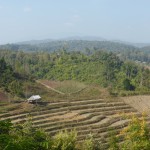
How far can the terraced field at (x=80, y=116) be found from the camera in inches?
808

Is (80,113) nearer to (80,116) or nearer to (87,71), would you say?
(80,116)

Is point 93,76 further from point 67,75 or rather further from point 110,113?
point 110,113

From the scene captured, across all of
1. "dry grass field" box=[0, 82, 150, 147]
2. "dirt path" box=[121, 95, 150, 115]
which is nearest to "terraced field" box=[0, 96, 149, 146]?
"dry grass field" box=[0, 82, 150, 147]

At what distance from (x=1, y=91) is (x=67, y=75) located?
24669 millimetres

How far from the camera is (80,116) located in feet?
76.1

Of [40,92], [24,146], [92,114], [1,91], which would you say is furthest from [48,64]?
[24,146]

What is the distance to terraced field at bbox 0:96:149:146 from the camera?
2053 centimetres

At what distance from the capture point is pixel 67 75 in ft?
167

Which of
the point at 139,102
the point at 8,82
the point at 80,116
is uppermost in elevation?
the point at 8,82

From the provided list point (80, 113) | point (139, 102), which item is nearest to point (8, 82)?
point (80, 113)

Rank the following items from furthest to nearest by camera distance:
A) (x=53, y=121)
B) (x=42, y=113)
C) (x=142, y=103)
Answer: (x=142, y=103)
(x=42, y=113)
(x=53, y=121)

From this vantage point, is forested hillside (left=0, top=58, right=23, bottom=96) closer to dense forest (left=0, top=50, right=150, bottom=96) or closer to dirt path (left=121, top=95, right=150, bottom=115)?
dense forest (left=0, top=50, right=150, bottom=96)

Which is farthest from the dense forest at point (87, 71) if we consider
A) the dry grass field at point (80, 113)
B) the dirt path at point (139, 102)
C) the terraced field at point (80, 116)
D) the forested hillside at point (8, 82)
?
the terraced field at point (80, 116)

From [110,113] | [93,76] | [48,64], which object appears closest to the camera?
[110,113]
